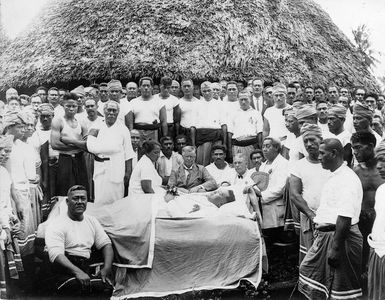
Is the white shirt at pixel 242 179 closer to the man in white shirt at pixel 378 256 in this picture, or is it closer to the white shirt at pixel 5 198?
the man in white shirt at pixel 378 256

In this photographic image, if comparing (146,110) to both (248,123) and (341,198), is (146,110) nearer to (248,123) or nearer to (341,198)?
(248,123)

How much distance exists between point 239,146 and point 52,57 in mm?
3962

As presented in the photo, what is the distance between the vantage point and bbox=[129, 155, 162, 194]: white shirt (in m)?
5.19

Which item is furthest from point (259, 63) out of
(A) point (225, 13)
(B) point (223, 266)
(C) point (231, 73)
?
(B) point (223, 266)

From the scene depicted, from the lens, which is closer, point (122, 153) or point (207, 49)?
point (122, 153)

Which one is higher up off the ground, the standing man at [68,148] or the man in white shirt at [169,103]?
the man in white shirt at [169,103]

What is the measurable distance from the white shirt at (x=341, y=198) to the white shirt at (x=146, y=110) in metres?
3.03

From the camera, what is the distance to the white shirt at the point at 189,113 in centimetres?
646

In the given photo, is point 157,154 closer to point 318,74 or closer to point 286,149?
point 286,149

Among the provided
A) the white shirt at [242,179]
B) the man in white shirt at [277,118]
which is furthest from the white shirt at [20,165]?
the man in white shirt at [277,118]

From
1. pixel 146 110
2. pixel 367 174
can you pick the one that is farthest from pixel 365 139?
pixel 146 110

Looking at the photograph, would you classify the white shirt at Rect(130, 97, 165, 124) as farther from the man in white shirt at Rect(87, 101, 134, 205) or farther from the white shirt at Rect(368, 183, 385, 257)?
the white shirt at Rect(368, 183, 385, 257)

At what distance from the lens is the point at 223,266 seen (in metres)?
4.40

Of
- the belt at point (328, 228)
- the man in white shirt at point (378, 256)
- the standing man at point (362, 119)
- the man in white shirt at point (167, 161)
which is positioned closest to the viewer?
the man in white shirt at point (378, 256)
